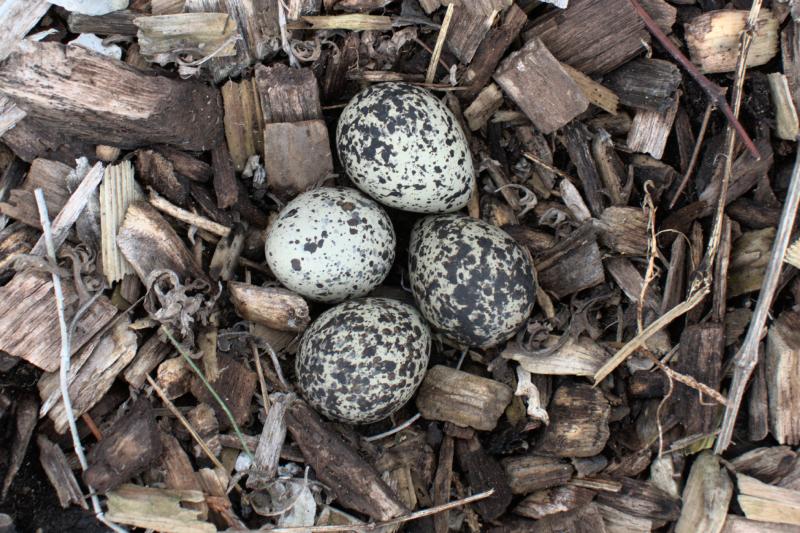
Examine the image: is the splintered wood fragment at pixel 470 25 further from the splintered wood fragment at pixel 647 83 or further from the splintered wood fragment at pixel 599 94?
the splintered wood fragment at pixel 647 83

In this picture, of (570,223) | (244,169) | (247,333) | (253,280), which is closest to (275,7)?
(244,169)

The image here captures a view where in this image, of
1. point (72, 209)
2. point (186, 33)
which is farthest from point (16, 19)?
point (72, 209)

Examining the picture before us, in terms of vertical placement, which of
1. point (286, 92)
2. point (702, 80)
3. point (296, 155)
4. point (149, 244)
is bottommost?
point (149, 244)

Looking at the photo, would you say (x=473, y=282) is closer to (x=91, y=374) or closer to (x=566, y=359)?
(x=566, y=359)

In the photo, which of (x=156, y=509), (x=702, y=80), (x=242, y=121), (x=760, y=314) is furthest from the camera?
(x=242, y=121)

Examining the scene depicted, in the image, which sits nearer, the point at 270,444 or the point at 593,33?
the point at 270,444

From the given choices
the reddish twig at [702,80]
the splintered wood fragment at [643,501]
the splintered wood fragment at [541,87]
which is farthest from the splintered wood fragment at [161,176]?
the splintered wood fragment at [643,501]

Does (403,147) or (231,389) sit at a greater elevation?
(403,147)
